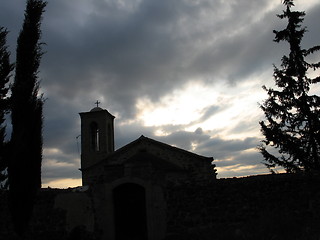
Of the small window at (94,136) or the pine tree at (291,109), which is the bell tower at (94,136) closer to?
the small window at (94,136)

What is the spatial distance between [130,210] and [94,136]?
42.7ft

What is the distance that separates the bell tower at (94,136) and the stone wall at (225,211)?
11704mm

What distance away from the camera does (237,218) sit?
7.77m

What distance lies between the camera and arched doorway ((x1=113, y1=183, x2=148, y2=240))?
8.80m

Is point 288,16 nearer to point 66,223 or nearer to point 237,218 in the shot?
point 237,218

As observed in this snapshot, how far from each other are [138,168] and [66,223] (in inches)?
102

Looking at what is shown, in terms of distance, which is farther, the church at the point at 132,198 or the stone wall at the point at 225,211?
the church at the point at 132,198

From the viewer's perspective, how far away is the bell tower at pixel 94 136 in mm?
20531

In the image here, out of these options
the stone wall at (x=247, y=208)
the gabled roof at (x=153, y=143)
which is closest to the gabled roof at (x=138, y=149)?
the gabled roof at (x=153, y=143)

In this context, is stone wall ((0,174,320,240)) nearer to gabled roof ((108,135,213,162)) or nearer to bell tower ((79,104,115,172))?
gabled roof ((108,135,213,162))

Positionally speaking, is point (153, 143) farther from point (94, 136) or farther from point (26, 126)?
point (26, 126)

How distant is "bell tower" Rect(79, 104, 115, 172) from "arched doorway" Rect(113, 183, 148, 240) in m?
11.8

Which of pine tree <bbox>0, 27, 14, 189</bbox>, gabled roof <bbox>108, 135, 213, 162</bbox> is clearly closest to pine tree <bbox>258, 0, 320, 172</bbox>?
gabled roof <bbox>108, 135, 213, 162</bbox>

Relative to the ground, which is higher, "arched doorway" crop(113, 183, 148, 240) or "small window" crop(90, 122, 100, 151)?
"small window" crop(90, 122, 100, 151)
